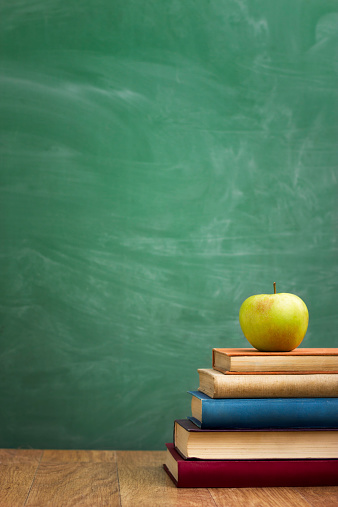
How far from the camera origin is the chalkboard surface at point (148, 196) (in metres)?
1.33

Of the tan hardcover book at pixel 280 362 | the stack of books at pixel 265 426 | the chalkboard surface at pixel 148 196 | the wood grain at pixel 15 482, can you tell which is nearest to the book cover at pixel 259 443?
the stack of books at pixel 265 426

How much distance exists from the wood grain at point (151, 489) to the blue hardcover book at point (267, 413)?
4.6 inches

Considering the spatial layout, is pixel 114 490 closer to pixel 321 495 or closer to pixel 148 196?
pixel 321 495

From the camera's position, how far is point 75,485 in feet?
3.17

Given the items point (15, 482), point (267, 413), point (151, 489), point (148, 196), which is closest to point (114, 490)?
point (151, 489)

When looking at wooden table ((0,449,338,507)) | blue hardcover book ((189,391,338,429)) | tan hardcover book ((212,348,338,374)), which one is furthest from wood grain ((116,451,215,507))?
tan hardcover book ((212,348,338,374))

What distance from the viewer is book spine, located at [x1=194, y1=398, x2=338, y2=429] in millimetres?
945

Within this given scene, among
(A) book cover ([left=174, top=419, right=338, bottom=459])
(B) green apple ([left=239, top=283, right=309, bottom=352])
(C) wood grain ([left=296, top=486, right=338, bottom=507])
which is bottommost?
(C) wood grain ([left=296, top=486, right=338, bottom=507])

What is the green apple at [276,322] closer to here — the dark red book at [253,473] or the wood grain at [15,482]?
the dark red book at [253,473]

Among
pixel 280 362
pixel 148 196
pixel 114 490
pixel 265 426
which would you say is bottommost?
pixel 114 490

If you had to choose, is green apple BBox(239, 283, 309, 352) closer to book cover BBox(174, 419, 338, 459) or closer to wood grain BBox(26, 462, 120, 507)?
book cover BBox(174, 419, 338, 459)

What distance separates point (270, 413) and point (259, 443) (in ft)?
0.18

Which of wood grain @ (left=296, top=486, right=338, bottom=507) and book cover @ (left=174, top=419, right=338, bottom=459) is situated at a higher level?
book cover @ (left=174, top=419, right=338, bottom=459)

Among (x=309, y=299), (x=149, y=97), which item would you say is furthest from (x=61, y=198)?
(x=309, y=299)
